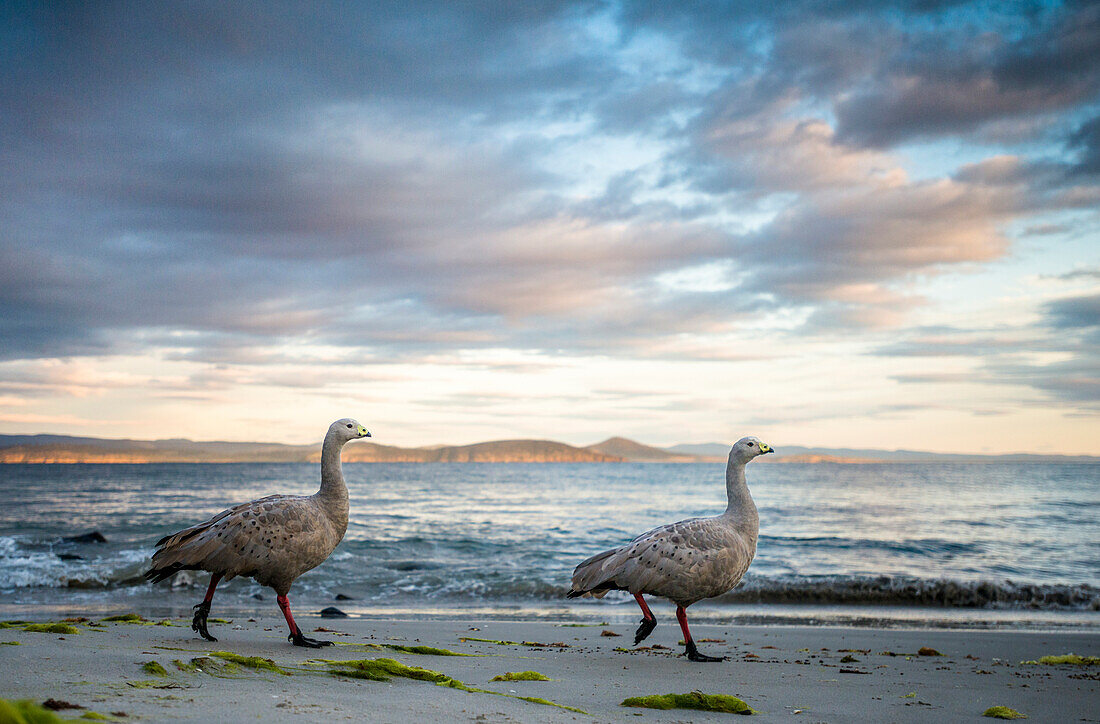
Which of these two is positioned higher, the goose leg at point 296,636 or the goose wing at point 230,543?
the goose wing at point 230,543

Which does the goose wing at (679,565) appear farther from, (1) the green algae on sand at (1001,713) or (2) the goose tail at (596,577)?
(1) the green algae on sand at (1001,713)

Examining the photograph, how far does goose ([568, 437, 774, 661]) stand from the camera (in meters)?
8.52

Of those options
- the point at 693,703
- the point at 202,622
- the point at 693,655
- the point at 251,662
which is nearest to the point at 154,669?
the point at 251,662

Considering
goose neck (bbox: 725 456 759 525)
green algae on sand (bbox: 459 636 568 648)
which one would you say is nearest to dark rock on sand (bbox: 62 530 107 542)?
green algae on sand (bbox: 459 636 568 648)

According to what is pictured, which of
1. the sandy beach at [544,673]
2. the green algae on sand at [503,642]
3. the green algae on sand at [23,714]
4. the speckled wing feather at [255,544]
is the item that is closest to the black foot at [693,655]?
the sandy beach at [544,673]

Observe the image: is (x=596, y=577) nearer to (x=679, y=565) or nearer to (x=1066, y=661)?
(x=679, y=565)

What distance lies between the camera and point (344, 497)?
27.1 ft

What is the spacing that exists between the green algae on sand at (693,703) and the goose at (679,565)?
2.42 m

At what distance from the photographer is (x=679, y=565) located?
8.51 m

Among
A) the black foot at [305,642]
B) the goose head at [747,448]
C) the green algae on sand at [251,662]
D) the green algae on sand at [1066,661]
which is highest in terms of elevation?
the goose head at [747,448]

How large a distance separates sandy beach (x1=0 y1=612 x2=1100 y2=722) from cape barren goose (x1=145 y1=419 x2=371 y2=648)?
0.64 m

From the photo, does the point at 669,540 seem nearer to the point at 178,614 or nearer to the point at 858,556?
the point at 178,614

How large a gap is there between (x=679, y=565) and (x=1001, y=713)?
3.35 m

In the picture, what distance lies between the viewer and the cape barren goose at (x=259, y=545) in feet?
24.2
